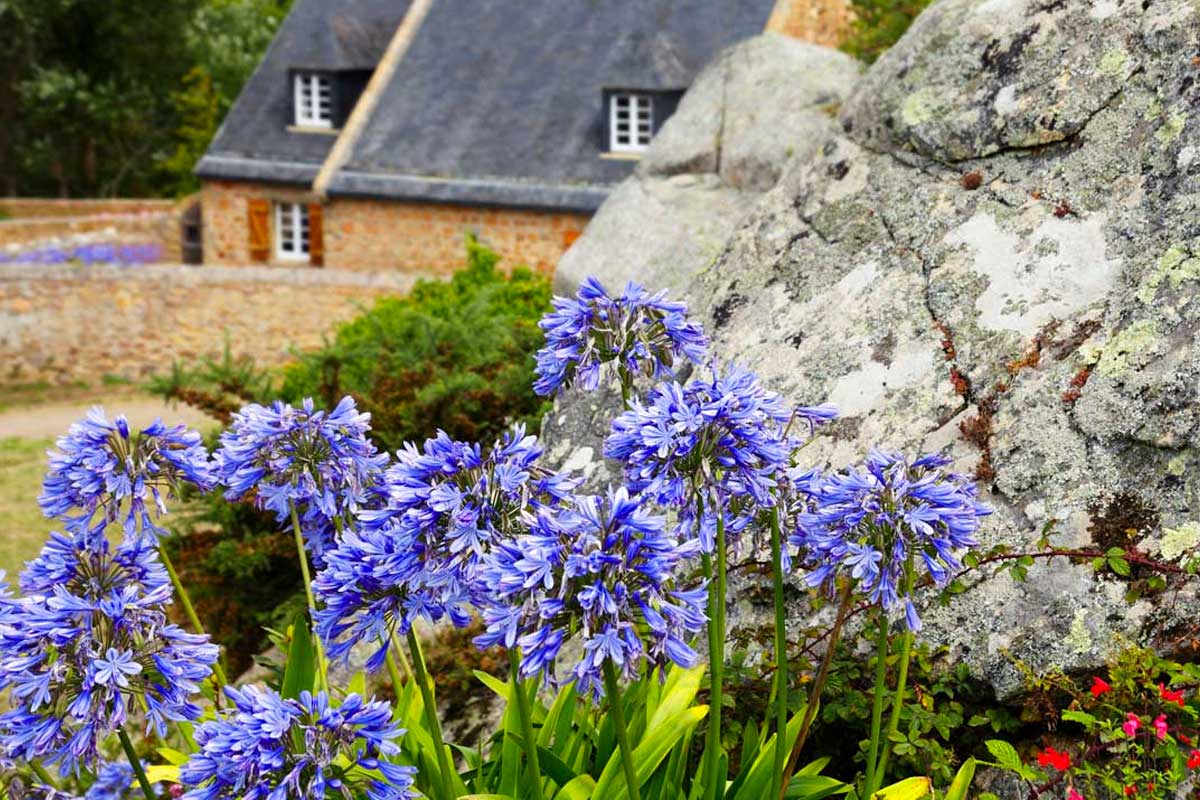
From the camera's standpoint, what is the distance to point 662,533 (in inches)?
93.3

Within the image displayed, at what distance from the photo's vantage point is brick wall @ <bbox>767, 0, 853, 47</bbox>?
23281 mm

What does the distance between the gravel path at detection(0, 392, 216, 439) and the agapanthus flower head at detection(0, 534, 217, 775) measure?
47.8ft

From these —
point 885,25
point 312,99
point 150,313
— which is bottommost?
point 150,313

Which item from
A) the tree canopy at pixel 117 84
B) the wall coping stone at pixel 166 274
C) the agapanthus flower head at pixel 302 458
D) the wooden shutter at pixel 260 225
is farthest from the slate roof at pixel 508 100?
the agapanthus flower head at pixel 302 458

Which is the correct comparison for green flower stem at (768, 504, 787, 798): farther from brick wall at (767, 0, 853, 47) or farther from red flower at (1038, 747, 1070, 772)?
brick wall at (767, 0, 853, 47)

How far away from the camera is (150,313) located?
21125mm

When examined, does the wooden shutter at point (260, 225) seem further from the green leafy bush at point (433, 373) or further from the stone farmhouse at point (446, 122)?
the green leafy bush at point (433, 373)

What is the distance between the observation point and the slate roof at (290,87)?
85.0 feet

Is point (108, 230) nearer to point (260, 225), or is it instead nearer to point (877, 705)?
point (260, 225)

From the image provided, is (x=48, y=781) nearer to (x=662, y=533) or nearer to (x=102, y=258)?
(x=662, y=533)

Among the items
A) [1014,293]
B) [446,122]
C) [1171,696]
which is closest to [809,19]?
[446,122]

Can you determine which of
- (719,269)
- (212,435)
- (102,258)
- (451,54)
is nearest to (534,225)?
(451,54)

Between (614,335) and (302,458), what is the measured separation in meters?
0.82

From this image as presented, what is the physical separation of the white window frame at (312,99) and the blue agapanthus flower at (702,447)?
2514 centimetres
